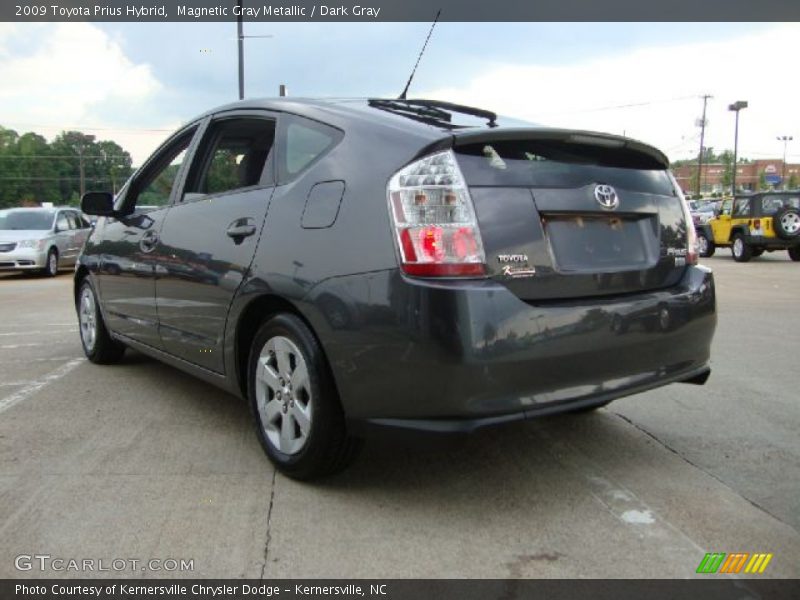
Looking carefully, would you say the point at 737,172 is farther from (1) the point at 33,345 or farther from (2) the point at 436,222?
(2) the point at 436,222

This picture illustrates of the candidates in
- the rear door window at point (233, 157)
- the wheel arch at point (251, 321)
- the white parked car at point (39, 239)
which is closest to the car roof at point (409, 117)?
the rear door window at point (233, 157)

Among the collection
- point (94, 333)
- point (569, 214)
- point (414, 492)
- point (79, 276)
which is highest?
point (569, 214)

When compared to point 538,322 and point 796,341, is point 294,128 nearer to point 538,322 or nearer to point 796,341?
point 538,322

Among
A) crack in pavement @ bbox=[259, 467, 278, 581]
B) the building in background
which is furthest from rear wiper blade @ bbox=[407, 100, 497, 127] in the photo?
the building in background

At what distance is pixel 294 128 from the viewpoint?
3.30 metres

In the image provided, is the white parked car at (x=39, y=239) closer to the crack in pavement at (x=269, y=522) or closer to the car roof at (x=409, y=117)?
the car roof at (x=409, y=117)

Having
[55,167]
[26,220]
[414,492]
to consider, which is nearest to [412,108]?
[414,492]

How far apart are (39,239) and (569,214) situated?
14.9 m

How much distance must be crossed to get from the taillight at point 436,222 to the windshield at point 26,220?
1518 centimetres

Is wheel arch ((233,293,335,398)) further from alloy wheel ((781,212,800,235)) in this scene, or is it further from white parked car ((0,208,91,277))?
alloy wheel ((781,212,800,235))

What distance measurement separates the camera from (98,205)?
4750 mm

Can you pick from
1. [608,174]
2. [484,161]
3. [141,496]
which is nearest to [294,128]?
[484,161]

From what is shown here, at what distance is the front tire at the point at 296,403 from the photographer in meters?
2.84

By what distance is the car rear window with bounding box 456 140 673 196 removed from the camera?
265 centimetres
